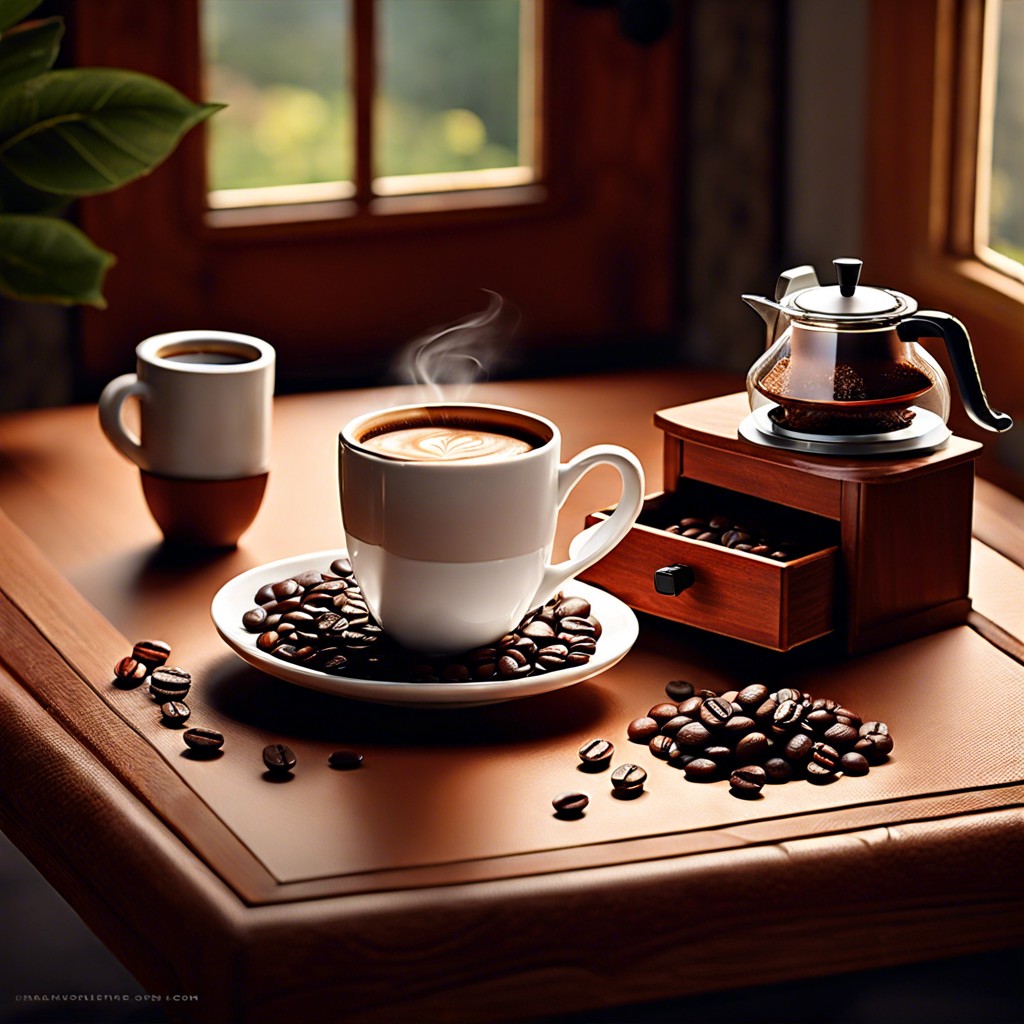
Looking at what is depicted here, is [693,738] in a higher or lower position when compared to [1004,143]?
lower

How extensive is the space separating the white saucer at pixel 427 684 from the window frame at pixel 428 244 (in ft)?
3.03

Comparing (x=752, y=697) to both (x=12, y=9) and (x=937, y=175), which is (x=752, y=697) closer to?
(x=12, y=9)

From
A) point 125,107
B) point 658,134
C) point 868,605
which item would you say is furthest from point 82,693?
point 658,134

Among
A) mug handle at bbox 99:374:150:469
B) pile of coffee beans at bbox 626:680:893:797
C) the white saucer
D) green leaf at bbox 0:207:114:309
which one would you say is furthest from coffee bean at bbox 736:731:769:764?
mug handle at bbox 99:374:150:469

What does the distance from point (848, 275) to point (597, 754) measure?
396mm

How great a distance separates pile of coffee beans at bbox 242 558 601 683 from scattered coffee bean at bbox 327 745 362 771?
0.08 m

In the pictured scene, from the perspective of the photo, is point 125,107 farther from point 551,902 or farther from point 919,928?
point 919,928

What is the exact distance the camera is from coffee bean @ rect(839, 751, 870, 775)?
103 centimetres

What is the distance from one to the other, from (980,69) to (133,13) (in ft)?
3.21

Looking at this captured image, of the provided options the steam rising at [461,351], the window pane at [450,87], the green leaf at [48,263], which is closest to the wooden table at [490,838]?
the green leaf at [48,263]

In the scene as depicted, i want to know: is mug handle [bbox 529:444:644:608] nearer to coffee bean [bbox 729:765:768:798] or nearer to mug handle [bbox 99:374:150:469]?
coffee bean [bbox 729:765:768:798]

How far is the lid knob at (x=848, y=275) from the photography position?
1176 millimetres

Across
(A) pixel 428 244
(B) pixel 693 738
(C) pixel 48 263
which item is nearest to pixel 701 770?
(B) pixel 693 738

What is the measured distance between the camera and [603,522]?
1171mm
